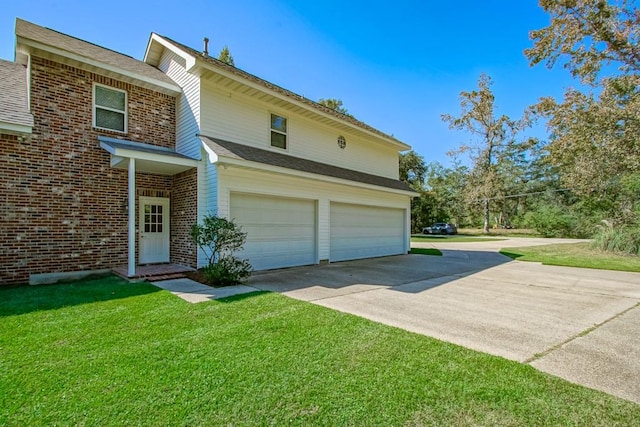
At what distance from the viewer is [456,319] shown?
4801 mm

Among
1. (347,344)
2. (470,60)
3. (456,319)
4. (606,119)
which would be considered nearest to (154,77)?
(347,344)

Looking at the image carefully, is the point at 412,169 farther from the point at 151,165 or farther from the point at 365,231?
the point at 151,165

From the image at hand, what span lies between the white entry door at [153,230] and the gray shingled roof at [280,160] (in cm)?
268

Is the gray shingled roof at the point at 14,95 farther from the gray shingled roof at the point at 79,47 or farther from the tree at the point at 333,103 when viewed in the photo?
the tree at the point at 333,103

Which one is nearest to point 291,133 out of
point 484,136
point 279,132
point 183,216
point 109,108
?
point 279,132

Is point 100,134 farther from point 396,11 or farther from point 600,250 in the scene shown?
point 600,250

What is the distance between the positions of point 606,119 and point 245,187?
58.7ft

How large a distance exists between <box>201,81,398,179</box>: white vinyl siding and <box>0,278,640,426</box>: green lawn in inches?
239

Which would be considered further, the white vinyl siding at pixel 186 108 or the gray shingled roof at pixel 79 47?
the white vinyl siding at pixel 186 108

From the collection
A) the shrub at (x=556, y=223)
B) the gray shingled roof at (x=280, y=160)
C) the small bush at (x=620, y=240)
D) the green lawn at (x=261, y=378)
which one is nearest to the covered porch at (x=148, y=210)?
the gray shingled roof at (x=280, y=160)

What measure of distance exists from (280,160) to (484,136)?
106 ft

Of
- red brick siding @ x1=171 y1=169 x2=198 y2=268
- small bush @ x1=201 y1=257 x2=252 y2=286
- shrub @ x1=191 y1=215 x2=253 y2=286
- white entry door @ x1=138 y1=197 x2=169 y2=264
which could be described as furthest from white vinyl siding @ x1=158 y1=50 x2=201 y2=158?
small bush @ x1=201 y1=257 x2=252 y2=286

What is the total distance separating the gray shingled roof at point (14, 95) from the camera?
676cm

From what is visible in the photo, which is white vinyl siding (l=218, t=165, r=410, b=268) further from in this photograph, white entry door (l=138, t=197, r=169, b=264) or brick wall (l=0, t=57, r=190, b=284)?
brick wall (l=0, t=57, r=190, b=284)
